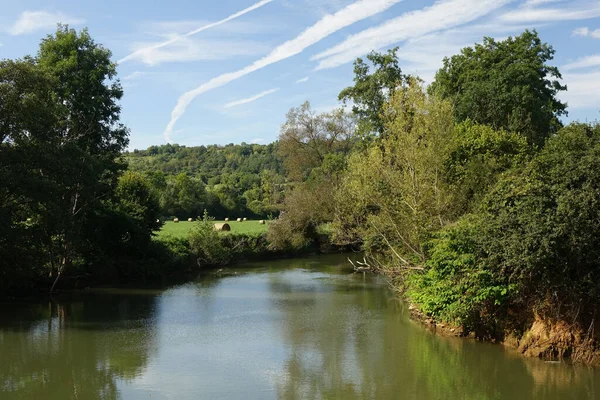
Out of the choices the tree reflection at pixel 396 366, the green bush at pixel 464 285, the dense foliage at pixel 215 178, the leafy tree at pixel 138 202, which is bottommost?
the tree reflection at pixel 396 366

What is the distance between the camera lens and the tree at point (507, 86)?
111 feet

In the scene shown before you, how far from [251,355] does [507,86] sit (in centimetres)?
2663

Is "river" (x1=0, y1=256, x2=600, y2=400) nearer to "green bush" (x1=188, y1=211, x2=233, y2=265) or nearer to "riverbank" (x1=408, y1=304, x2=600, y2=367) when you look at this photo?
"riverbank" (x1=408, y1=304, x2=600, y2=367)

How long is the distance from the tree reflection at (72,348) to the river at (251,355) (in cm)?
4

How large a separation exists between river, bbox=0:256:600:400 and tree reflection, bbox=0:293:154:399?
0.04 metres

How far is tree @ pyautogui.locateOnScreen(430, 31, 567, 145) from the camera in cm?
3384

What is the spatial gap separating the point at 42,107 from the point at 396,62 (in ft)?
84.4

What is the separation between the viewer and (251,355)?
1689 centimetres

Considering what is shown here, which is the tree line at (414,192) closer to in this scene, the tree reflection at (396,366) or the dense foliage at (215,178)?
the tree reflection at (396,366)

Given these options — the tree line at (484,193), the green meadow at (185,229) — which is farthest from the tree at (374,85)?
the green meadow at (185,229)

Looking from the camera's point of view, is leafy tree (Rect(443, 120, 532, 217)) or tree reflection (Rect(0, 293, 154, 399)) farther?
leafy tree (Rect(443, 120, 532, 217))

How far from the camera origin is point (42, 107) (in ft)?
77.0

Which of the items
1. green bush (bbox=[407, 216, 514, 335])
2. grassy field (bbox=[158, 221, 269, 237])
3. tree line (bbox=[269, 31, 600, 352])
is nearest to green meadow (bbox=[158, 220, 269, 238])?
grassy field (bbox=[158, 221, 269, 237])

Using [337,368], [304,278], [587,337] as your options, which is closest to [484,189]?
[587,337]
